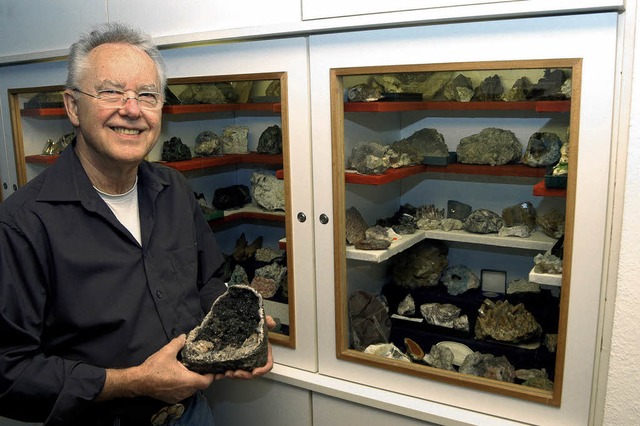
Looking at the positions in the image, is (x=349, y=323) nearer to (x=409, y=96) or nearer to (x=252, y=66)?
(x=409, y=96)

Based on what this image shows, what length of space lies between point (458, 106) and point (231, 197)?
1006 millimetres

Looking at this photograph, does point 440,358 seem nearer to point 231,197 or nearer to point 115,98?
point 231,197

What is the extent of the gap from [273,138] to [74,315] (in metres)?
0.92

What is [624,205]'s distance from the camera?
1.39m

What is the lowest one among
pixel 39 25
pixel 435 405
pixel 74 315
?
pixel 435 405

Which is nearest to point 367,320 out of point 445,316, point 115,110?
point 445,316

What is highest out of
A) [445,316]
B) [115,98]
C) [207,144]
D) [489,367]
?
[115,98]

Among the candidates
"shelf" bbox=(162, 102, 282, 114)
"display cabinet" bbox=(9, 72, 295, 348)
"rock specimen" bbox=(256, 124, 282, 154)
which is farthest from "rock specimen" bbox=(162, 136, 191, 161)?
"rock specimen" bbox=(256, 124, 282, 154)

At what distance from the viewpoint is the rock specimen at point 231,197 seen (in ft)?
7.31

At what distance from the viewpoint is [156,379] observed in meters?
1.36

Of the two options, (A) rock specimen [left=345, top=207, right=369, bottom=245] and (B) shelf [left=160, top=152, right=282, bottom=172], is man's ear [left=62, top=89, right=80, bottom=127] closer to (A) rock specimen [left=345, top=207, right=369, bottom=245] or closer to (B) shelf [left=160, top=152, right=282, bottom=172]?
(B) shelf [left=160, top=152, right=282, bottom=172]

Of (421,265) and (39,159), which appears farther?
(39,159)

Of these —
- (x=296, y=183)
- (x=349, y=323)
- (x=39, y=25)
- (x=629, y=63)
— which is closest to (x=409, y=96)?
(x=296, y=183)

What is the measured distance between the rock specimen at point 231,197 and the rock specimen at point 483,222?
34.0 inches
